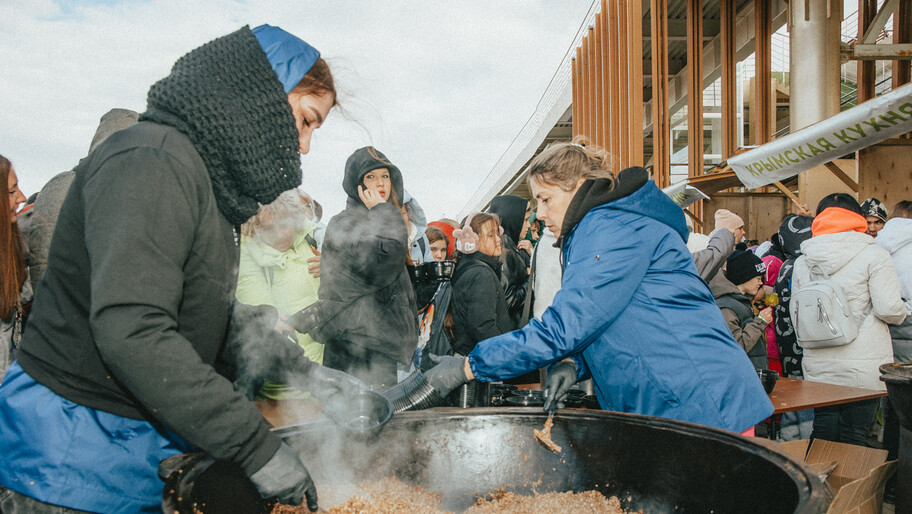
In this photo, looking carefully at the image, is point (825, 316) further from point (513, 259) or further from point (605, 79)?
point (605, 79)

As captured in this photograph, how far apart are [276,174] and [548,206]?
4.06ft

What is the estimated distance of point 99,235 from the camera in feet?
3.17

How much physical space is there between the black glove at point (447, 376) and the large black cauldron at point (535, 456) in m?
0.09

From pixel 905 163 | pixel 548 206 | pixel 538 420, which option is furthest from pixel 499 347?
pixel 905 163

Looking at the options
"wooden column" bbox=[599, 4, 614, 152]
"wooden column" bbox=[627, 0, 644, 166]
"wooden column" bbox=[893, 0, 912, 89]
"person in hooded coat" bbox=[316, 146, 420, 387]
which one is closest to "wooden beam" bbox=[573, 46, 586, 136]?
"wooden column" bbox=[599, 4, 614, 152]

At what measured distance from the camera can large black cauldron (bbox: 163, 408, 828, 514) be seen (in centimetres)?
153

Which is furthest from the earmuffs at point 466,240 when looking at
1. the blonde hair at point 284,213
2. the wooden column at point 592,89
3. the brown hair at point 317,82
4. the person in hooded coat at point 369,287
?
the wooden column at point 592,89

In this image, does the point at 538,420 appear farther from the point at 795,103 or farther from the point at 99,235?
the point at 795,103

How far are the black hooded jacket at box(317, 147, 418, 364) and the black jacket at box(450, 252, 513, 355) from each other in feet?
2.80

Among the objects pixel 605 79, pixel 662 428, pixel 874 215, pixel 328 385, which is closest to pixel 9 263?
pixel 328 385

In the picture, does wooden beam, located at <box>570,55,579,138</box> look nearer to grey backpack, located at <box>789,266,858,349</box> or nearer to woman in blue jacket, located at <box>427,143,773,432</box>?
grey backpack, located at <box>789,266,858,349</box>

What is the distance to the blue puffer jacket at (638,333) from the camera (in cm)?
179

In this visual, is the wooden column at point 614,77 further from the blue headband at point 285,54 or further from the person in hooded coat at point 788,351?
the blue headband at point 285,54

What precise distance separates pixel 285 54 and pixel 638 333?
142 cm
